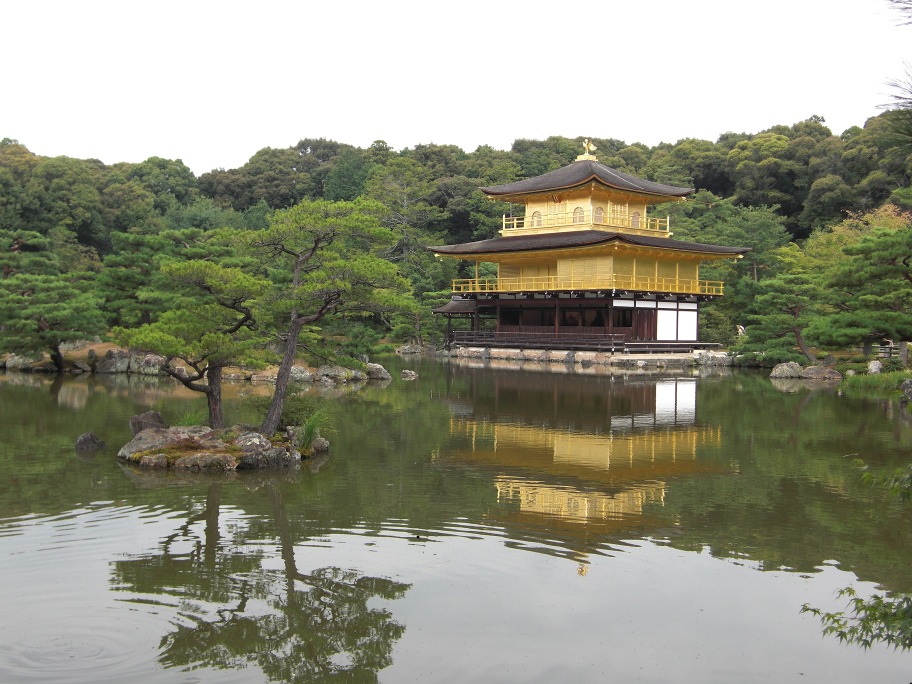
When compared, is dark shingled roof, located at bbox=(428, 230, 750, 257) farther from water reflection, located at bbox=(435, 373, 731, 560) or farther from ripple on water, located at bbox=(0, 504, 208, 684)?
ripple on water, located at bbox=(0, 504, 208, 684)

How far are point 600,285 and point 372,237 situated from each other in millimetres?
23685

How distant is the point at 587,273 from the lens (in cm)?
3653

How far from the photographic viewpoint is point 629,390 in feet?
74.8

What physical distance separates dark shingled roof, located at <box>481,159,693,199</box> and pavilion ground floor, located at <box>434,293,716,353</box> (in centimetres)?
520

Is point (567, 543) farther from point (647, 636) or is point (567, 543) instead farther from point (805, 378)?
point (805, 378)

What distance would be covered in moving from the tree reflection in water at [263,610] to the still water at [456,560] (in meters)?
0.02

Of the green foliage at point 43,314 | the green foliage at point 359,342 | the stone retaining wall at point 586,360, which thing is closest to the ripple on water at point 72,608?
the green foliage at point 359,342

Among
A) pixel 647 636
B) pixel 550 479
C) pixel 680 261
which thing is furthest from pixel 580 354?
pixel 647 636

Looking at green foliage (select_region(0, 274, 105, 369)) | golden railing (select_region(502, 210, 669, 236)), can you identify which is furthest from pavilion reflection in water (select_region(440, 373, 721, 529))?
golden railing (select_region(502, 210, 669, 236))

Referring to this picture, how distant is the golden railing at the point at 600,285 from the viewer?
114 ft

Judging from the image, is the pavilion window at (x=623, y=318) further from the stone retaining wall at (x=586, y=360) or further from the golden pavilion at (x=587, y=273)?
the stone retaining wall at (x=586, y=360)

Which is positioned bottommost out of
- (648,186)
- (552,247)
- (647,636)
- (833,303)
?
(647,636)

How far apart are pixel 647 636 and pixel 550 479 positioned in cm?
492

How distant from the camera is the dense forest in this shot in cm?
1234
